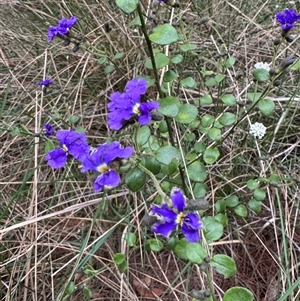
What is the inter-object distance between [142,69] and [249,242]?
2.24ft

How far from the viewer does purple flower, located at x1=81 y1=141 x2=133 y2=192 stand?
0.86 metres

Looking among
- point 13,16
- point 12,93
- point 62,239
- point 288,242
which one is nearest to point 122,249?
point 62,239

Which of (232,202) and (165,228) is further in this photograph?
(232,202)

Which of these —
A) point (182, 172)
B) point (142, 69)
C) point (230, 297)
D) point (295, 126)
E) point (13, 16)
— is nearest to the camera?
point (230, 297)

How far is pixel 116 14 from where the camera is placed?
1.80 meters

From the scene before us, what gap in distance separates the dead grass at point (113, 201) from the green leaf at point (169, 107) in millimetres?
279

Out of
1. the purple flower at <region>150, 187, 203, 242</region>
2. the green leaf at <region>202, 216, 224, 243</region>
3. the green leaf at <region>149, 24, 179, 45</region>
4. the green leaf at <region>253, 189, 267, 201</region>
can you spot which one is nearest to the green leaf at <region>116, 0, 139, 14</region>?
the green leaf at <region>149, 24, 179, 45</region>

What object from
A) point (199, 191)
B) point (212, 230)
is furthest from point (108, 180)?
point (199, 191)

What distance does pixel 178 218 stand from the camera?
0.82 meters

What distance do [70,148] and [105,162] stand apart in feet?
0.32

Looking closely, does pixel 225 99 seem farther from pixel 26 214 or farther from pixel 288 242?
pixel 26 214

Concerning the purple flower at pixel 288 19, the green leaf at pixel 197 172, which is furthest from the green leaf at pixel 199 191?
the purple flower at pixel 288 19

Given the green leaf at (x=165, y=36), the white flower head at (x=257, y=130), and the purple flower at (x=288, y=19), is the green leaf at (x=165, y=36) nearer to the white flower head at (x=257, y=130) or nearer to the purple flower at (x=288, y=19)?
the purple flower at (x=288, y=19)

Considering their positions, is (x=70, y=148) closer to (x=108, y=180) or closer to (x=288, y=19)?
(x=108, y=180)
